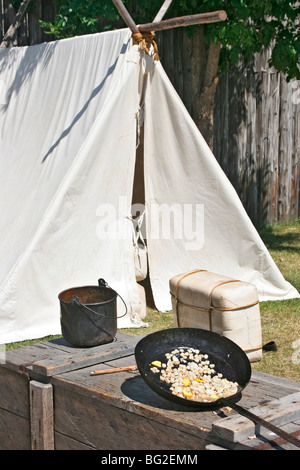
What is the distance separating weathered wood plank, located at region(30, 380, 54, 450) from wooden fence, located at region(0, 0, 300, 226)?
17.7ft

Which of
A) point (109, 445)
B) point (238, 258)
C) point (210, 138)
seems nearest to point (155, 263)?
point (238, 258)

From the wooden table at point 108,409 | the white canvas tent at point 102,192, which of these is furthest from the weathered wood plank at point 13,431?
the white canvas tent at point 102,192

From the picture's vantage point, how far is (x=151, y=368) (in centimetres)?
304

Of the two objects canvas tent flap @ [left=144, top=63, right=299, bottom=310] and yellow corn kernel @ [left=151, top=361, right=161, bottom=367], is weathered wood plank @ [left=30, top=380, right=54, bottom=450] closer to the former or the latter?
yellow corn kernel @ [left=151, top=361, right=161, bottom=367]

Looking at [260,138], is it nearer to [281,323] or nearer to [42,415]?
[281,323]

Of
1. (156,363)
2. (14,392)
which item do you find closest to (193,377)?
(156,363)

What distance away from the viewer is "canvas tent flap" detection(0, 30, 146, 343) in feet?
17.3

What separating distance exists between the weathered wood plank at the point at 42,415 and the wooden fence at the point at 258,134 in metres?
5.38

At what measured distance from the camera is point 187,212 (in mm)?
6145

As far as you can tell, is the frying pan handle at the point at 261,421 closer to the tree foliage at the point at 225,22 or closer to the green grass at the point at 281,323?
the green grass at the point at 281,323

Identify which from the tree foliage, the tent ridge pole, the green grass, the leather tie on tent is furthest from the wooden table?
the tree foliage

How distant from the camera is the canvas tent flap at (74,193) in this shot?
5.26m

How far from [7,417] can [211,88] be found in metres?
5.07

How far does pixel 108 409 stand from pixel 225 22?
5043 millimetres
